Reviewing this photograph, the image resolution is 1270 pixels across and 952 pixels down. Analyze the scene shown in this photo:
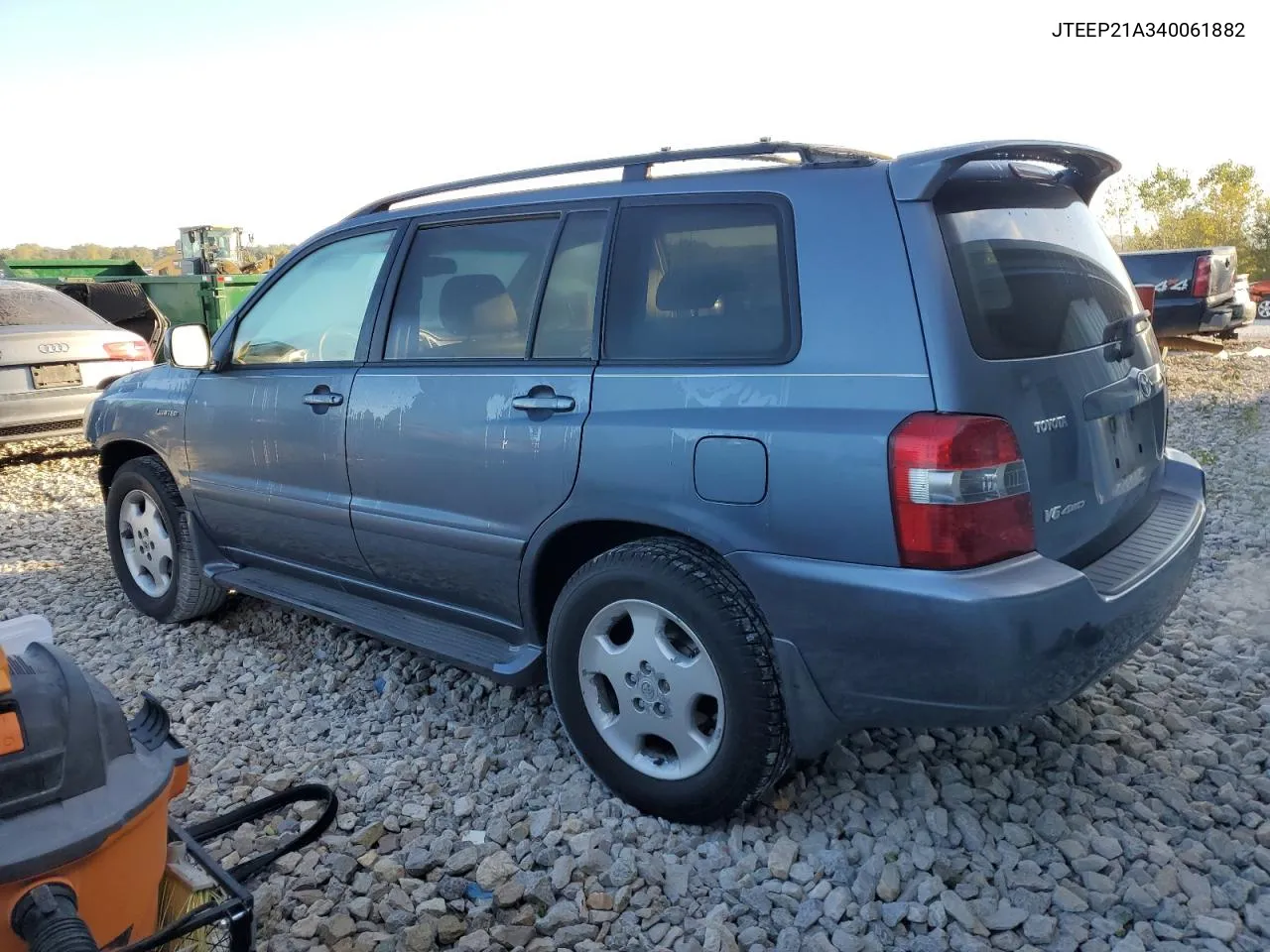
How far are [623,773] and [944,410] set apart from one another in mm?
1422

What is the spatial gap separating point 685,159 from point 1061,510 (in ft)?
4.72

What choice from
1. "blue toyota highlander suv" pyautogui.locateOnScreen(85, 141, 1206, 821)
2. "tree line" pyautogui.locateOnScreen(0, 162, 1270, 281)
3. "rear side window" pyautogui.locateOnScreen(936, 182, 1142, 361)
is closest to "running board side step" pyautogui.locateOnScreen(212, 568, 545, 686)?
"blue toyota highlander suv" pyautogui.locateOnScreen(85, 141, 1206, 821)

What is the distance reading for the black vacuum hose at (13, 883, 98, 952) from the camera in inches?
65.9

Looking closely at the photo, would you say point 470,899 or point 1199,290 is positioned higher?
point 1199,290

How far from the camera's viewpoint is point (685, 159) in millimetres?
2980

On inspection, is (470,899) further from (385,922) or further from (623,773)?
(623,773)

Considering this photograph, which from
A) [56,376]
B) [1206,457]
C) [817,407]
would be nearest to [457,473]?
[817,407]

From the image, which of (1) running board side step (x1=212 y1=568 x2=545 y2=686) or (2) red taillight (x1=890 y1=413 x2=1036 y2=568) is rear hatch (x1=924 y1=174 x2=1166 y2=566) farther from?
(1) running board side step (x1=212 y1=568 x2=545 y2=686)

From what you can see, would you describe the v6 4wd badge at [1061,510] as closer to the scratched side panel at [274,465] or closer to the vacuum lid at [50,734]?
the vacuum lid at [50,734]

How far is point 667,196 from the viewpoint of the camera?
9.71ft

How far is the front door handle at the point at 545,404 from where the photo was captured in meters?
2.98

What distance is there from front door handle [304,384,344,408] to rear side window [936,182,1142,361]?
2.20 metres

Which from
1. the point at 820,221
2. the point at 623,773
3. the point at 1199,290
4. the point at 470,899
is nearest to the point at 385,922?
the point at 470,899

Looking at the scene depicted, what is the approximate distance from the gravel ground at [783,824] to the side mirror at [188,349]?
50.9 inches
